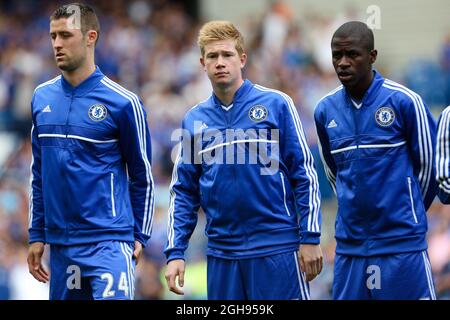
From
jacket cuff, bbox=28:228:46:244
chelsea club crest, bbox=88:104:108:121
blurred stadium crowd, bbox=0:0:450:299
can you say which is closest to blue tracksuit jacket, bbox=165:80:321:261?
chelsea club crest, bbox=88:104:108:121

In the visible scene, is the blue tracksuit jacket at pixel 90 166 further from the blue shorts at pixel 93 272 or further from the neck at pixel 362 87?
the neck at pixel 362 87

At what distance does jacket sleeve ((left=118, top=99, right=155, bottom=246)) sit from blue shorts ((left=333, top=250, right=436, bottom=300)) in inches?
56.3

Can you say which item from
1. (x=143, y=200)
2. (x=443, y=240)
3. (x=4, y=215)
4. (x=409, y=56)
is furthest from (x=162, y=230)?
(x=409, y=56)

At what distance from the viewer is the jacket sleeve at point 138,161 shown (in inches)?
323

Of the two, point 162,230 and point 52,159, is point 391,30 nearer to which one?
point 162,230

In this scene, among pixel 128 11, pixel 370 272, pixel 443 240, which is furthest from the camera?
pixel 128 11

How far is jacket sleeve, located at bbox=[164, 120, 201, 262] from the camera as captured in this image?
27.3 feet

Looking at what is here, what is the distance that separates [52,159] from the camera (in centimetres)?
814

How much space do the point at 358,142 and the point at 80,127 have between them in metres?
1.82

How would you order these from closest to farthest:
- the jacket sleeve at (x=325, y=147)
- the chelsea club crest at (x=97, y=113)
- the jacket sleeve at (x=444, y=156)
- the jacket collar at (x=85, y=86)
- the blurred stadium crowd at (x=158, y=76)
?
the jacket sleeve at (x=444, y=156) → the chelsea club crest at (x=97, y=113) → the jacket collar at (x=85, y=86) → the jacket sleeve at (x=325, y=147) → the blurred stadium crowd at (x=158, y=76)

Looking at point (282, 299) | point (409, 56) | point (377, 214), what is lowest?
point (282, 299)

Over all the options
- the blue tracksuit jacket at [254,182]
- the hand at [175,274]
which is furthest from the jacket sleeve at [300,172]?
the hand at [175,274]

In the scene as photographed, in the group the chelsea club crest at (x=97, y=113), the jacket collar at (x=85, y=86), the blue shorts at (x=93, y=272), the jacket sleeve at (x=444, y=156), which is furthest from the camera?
the jacket collar at (x=85, y=86)

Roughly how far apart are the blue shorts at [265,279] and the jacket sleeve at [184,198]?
0.40 m
